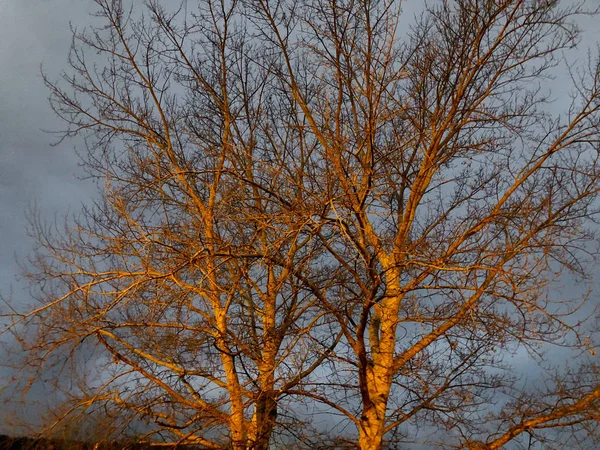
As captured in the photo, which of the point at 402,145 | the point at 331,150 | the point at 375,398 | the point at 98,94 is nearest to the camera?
the point at 331,150

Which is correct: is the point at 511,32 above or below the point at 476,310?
above

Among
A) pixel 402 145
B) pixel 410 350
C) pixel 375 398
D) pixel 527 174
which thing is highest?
pixel 527 174

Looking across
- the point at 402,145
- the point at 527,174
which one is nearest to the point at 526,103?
the point at 527,174

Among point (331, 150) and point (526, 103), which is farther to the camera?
point (526, 103)

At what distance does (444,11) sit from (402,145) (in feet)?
6.74

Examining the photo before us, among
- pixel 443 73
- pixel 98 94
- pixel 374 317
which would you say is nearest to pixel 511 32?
pixel 443 73

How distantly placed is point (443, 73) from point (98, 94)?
633 centimetres

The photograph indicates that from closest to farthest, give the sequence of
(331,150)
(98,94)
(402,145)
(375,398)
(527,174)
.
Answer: (331,150)
(402,145)
(375,398)
(527,174)
(98,94)

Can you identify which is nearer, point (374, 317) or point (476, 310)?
point (476, 310)

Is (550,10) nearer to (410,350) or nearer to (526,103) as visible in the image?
(526,103)

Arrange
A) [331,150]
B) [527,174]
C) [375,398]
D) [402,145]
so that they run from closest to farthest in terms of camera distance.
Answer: [331,150] → [402,145] → [375,398] → [527,174]

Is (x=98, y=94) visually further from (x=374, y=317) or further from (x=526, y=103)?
(x=526, y=103)

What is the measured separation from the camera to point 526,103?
336 inches

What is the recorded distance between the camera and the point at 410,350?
7812 millimetres
